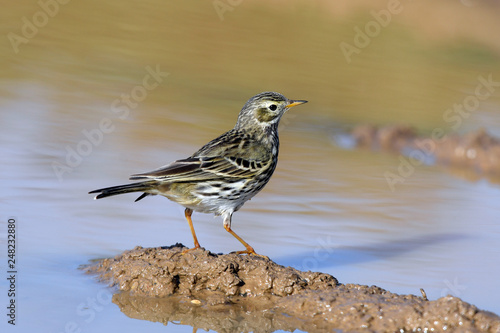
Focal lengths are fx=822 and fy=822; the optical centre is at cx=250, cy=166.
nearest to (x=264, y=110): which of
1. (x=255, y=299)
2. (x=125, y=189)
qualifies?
(x=125, y=189)

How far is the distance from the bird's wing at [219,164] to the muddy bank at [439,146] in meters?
5.02

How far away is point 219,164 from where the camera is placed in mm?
6867

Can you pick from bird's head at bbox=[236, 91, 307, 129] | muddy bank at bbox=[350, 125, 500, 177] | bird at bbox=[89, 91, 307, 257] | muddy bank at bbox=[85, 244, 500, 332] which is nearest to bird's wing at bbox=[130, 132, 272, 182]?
bird at bbox=[89, 91, 307, 257]

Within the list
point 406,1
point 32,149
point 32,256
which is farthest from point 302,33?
point 32,256

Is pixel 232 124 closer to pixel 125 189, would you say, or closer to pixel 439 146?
pixel 439 146

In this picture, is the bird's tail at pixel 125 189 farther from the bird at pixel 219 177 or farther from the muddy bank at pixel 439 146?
the muddy bank at pixel 439 146

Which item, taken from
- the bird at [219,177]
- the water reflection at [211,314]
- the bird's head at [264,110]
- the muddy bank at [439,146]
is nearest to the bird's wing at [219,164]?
the bird at [219,177]

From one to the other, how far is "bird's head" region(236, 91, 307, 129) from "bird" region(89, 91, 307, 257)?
0.11 m

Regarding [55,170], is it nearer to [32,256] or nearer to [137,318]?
[32,256]

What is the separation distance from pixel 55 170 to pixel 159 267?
10.8 feet

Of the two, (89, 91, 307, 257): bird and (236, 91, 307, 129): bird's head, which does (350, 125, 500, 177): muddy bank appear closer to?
(236, 91, 307, 129): bird's head

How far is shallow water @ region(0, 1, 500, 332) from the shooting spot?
22.4ft

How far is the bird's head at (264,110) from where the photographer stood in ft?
24.8

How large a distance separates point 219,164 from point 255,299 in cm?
142
